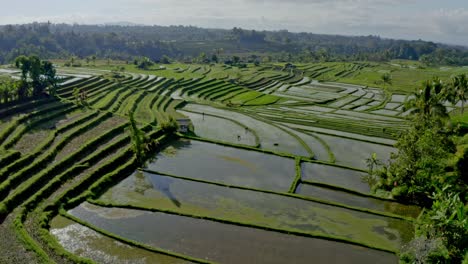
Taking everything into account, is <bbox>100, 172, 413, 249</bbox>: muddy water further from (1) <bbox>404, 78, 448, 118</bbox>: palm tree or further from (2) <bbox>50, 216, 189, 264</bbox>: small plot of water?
(1) <bbox>404, 78, 448, 118</bbox>: palm tree

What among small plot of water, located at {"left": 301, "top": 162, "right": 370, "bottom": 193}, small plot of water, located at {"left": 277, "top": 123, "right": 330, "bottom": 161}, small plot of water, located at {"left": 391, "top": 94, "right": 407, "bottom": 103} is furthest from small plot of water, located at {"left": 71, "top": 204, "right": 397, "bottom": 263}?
small plot of water, located at {"left": 391, "top": 94, "right": 407, "bottom": 103}

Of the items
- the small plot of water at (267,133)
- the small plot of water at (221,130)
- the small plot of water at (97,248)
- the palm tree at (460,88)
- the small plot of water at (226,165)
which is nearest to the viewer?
the small plot of water at (97,248)

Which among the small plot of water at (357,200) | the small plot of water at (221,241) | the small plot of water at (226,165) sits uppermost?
the small plot of water at (226,165)

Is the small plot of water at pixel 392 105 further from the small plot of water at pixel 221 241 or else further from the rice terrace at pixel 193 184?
the small plot of water at pixel 221 241

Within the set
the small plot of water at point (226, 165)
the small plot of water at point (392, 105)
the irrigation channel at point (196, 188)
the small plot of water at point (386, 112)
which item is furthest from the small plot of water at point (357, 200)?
the small plot of water at point (392, 105)

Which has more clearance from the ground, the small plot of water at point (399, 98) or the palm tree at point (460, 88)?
the palm tree at point (460, 88)

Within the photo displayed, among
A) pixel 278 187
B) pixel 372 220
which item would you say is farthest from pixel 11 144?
pixel 372 220
